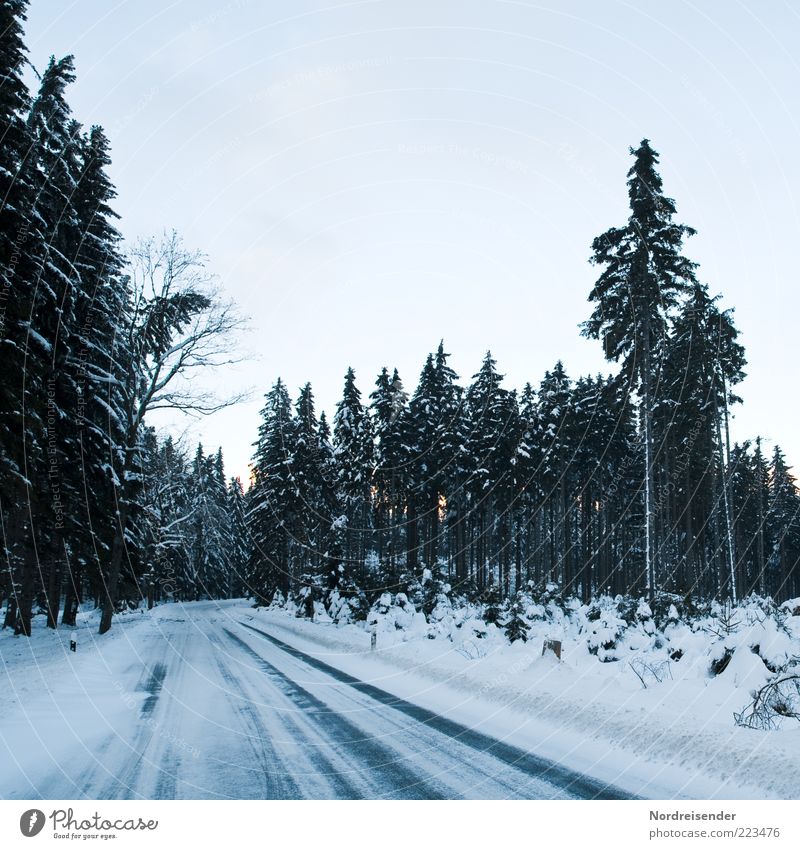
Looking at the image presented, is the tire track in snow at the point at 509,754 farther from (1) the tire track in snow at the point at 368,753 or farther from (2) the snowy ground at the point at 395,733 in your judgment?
(1) the tire track in snow at the point at 368,753

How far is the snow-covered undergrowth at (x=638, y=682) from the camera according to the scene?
5.72 m

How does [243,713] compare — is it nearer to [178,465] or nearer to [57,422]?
[57,422]

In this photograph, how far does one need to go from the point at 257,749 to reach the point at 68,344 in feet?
43.2

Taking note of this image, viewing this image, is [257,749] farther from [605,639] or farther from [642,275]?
[642,275]

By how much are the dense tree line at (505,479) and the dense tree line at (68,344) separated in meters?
11.5

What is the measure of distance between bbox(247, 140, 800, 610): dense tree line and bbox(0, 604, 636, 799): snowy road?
52.1 feet

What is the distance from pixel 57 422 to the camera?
1435 cm

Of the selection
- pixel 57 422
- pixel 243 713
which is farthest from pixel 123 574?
pixel 243 713

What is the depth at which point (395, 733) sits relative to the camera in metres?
7.15
